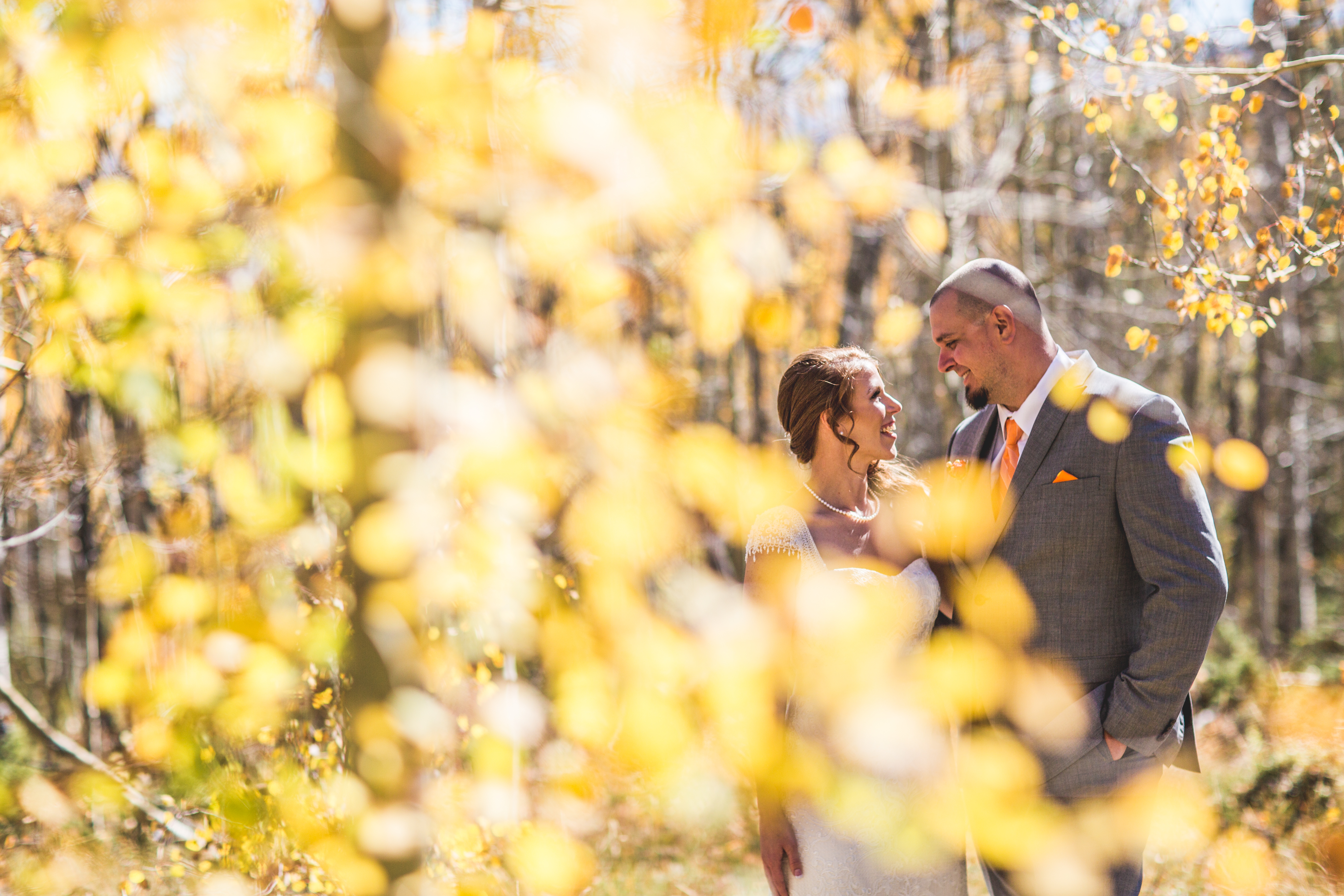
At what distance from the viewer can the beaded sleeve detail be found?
7.88ft

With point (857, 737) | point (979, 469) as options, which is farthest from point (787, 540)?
point (979, 469)

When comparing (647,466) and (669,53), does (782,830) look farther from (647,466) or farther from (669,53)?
(669,53)

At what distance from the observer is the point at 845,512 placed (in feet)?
8.59

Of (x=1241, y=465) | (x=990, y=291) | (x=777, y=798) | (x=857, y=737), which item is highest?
(x=990, y=291)

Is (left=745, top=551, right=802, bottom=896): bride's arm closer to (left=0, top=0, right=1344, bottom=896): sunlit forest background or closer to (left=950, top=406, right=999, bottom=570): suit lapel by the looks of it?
(left=0, top=0, right=1344, bottom=896): sunlit forest background

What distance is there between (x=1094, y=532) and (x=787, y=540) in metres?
0.85

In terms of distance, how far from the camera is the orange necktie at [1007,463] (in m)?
2.51

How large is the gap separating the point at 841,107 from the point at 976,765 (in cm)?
603

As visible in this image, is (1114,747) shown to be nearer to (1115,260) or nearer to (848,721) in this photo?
(848,721)

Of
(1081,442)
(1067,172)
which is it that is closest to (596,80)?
(1081,442)

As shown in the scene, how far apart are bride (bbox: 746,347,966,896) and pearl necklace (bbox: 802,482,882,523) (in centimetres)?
8

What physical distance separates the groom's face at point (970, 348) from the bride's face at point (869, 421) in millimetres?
219

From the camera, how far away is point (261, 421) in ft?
15.5

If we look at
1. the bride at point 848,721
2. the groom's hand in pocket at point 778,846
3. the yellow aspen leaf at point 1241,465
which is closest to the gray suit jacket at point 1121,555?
the bride at point 848,721
